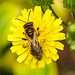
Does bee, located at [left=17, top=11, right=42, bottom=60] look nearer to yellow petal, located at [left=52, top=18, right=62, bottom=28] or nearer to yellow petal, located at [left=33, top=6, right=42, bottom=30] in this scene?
yellow petal, located at [left=33, top=6, right=42, bottom=30]

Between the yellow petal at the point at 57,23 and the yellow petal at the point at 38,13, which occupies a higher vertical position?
the yellow petal at the point at 38,13

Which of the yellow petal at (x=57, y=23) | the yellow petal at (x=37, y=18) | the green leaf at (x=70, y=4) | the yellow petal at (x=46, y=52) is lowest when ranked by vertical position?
the yellow petal at (x=46, y=52)

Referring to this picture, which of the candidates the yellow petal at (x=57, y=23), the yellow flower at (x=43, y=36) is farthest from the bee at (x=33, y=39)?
the yellow petal at (x=57, y=23)

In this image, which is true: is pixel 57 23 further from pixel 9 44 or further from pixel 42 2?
pixel 9 44

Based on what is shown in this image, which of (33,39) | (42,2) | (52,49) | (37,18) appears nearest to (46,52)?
(52,49)

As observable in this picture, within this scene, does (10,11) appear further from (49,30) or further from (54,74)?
(49,30)

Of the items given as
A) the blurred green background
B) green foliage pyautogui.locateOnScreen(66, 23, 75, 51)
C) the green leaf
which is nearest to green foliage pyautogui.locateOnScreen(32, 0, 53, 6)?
the green leaf

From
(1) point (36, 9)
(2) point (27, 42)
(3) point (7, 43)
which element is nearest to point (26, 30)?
(2) point (27, 42)

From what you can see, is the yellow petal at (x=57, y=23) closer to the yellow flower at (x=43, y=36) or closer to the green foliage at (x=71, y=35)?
the yellow flower at (x=43, y=36)

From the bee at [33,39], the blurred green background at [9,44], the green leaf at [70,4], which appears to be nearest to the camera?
the bee at [33,39]
